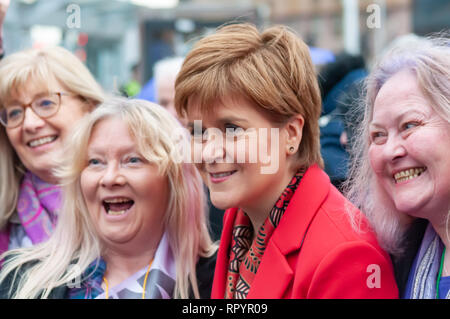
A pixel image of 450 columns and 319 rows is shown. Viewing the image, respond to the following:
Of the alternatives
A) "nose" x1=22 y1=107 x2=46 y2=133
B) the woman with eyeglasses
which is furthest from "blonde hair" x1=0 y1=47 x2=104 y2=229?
"nose" x1=22 y1=107 x2=46 y2=133

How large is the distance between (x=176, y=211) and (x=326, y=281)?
3.28 ft

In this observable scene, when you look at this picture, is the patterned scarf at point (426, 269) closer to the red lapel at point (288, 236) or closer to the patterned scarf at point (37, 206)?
the red lapel at point (288, 236)

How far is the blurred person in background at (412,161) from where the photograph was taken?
1737mm

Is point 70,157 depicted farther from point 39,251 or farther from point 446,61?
point 446,61

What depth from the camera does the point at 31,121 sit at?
3.00 m

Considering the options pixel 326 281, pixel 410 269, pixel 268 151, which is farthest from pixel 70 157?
pixel 410 269

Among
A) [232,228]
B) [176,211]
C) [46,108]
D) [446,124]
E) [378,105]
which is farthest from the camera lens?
[46,108]

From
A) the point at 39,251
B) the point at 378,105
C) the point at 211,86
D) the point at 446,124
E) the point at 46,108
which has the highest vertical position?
the point at 46,108

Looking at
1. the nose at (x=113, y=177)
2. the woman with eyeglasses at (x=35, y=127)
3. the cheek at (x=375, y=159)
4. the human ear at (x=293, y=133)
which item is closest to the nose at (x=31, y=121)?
the woman with eyeglasses at (x=35, y=127)

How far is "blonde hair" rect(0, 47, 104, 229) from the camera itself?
3029mm

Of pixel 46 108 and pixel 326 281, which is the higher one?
pixel 46 108

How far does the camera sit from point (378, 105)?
191 centimetres

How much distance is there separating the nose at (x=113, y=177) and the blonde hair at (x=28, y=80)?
0.85m

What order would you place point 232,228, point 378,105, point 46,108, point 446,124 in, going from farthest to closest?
point 46,108, point 232,228, point 378,105, point 446,124
